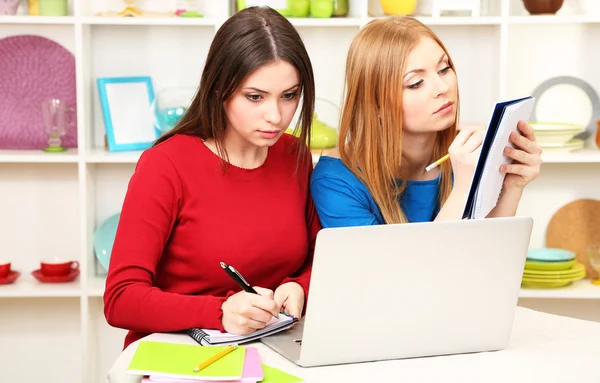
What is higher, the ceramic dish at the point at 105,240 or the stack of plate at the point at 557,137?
the stack of plate at the point at 557,137

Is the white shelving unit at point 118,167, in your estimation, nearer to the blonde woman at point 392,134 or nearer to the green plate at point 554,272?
the green plate at point 554,272

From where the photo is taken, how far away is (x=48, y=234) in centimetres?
342

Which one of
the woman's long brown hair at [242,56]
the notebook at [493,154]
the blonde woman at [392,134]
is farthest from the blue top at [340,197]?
the notebook at [493,154]

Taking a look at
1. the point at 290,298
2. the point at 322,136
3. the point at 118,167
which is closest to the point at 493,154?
the point at 290,298

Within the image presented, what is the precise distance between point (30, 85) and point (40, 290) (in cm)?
78

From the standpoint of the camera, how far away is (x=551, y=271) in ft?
10.4

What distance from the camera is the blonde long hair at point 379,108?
71.9 inches

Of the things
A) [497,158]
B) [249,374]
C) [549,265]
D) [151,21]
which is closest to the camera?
[249,374]

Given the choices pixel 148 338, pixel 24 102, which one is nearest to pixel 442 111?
pixel 148 338

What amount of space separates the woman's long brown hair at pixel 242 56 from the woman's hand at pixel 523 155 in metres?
0.41

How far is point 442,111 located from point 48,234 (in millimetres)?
2066

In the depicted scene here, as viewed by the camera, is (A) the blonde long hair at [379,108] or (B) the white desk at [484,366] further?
(A) the blonde long hair at [379,108]

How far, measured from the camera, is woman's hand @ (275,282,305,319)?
1.69m

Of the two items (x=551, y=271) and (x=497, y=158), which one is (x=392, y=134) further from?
(x=551, y=271)
